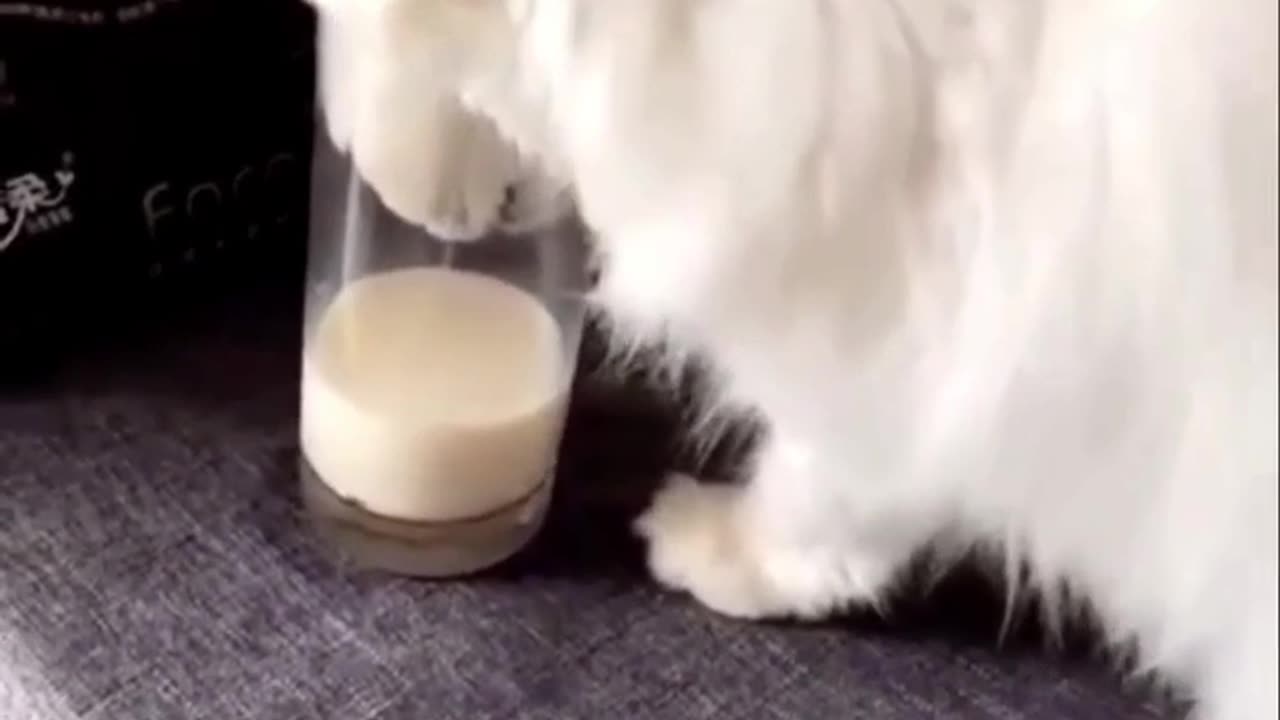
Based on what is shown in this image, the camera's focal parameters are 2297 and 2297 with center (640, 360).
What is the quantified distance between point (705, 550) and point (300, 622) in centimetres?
16

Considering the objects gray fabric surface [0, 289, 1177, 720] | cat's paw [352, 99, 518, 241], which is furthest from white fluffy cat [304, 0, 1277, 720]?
gray fabric surface [0, 289, 1177, 720]

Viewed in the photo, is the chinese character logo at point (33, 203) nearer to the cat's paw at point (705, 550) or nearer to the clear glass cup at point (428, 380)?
the clear glass cup at point (428, 380)

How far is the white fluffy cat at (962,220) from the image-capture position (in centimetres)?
64

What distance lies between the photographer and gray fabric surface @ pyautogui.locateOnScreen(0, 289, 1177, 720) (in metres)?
0.82

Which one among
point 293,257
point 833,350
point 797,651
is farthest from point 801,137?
point 293,257

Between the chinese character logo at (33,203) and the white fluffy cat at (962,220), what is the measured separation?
163 mm

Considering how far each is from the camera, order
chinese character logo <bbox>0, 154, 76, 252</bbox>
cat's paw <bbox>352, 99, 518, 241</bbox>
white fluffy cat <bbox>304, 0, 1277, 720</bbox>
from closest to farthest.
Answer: white fluffy cat <bbox>304, 0, 1277, 720</bbox>
cat's paw <bbox>352, 99, 518, 241</bbox>
chinese character logo <bbox>0, 154, 76, 252</bbox>

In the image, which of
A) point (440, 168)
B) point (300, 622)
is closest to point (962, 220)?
point (440, 168)

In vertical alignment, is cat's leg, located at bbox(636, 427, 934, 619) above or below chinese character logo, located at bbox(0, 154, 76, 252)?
below

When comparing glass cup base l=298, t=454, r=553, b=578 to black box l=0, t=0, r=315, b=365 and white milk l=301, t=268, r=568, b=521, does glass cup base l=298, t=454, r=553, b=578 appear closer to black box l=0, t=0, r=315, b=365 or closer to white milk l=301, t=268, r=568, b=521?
white milk l=301, t=268, r=568, b=521

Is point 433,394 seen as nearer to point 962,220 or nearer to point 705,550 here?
point 705,550

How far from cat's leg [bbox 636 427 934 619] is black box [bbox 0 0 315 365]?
0.69 feet

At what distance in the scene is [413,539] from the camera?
0.87m

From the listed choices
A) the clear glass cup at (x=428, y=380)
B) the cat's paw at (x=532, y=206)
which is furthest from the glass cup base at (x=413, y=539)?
the cat's paw at (x=532, y=206)
